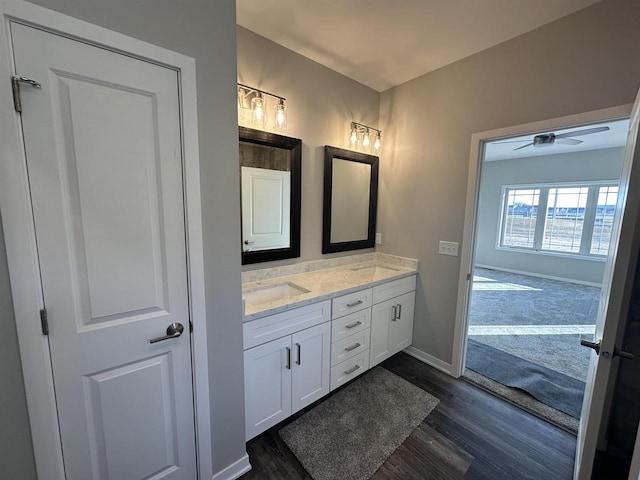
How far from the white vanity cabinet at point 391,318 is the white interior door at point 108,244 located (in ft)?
4.96

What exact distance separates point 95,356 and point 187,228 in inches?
23.4

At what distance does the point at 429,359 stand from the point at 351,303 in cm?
119

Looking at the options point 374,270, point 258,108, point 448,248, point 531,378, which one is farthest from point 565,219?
point 258,108

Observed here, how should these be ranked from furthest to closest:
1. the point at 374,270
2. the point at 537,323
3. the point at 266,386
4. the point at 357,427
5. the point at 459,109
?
the point at 537,323, the point at 374,270, the point at 459,109, the point at 357,427, the point at 266,386

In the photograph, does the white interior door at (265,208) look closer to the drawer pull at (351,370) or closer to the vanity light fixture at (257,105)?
the vanity light fixture at (257,105)

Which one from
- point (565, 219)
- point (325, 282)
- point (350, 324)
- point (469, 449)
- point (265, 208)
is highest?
point (265, 208)

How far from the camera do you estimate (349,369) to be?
2.08 m

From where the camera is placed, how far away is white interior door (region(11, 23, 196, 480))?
0.88 m

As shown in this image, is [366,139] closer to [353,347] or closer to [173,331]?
[353,347]

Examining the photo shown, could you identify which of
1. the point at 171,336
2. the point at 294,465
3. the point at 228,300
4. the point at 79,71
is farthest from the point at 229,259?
Result: the point at 294,465

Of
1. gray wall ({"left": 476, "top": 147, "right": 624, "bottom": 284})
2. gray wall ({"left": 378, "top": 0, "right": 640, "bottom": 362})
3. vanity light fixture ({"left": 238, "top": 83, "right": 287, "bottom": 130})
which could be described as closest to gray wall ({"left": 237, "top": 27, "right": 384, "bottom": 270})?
vanity light fixture ({"left": 238, "top": 83, "right": 287, "bottom": 130})

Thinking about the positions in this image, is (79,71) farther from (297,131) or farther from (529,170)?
(529,170)

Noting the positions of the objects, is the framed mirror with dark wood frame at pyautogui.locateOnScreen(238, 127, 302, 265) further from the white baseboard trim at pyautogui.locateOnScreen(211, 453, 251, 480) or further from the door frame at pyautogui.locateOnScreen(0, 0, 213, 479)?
the white baseboard trim at pyautogui.locateOnScreen(211, 453, 251, 480)

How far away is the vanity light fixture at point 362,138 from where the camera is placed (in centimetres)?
253
